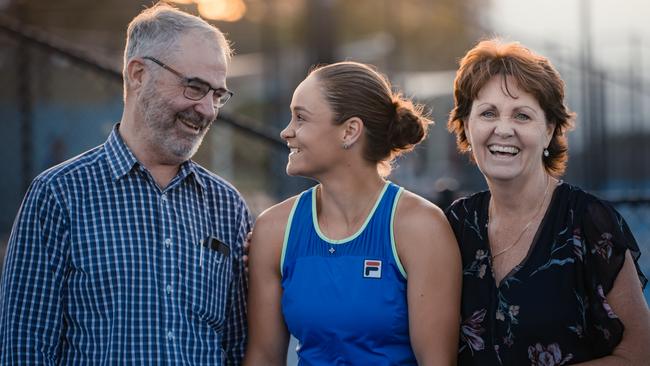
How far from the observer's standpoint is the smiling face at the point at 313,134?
317cm

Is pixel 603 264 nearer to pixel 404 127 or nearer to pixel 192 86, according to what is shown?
pixel 404 127

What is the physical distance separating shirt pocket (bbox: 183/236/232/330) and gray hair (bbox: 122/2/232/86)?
655 mm

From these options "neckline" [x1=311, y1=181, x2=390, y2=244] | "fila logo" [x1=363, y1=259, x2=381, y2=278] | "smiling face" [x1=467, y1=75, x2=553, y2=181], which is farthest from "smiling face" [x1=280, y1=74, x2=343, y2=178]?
"smiling face" [x1=467, y1=75, x2=553, y2=181]

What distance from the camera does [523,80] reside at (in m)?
2.94

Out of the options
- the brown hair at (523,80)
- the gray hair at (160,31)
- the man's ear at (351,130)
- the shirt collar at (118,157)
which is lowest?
the shirt collar at (118,157)

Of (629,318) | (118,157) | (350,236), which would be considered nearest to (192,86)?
(118,157)

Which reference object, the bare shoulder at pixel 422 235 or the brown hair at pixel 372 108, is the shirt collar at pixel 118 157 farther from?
the bare shoulder at pixel 422 235

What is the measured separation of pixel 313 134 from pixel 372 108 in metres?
0.24

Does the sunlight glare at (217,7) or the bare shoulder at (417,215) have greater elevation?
the sunlight glare at (217,7)

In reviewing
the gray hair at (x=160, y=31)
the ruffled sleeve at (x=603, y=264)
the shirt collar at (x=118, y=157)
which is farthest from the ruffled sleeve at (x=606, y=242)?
the shirt collar at (x=118, y=157)

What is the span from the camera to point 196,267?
3035mm

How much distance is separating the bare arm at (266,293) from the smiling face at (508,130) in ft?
2.46

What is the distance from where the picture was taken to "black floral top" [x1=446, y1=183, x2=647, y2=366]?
9.27 ft

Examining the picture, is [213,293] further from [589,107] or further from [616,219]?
[589,107]
